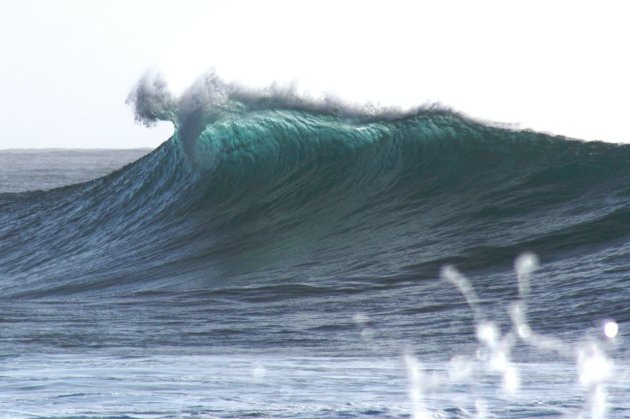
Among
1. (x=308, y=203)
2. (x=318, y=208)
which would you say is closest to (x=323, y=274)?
(x=318, y=208)

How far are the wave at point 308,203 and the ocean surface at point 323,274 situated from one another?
3 cm

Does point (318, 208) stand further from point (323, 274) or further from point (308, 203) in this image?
point (323, 274)

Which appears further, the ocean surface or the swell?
the swell

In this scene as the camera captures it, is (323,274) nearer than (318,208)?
Yes

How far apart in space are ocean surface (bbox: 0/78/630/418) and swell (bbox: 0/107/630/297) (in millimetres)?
34

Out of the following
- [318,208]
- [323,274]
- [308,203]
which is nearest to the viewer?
[323,274]

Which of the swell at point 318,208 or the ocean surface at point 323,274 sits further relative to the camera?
the swell at point 318,208

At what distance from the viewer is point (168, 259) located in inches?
462

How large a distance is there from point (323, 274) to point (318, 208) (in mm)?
2897

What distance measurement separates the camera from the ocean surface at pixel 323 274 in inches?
199

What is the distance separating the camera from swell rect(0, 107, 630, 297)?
10312 mm

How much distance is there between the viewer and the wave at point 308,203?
10367mm

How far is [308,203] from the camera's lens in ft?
43.0

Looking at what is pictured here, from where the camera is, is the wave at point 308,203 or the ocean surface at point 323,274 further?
the wave at point 308,203
